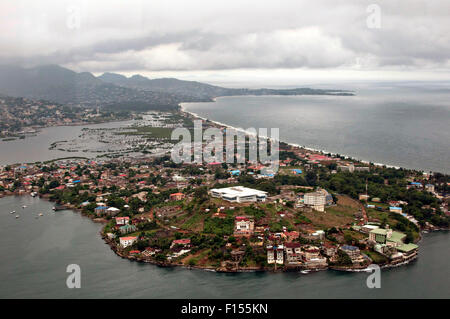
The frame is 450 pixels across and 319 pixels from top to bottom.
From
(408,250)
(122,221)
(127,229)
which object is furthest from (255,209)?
(408,250)

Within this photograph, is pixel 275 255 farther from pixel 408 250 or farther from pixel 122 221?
pixel 122 221

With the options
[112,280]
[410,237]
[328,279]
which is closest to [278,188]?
[410,237]

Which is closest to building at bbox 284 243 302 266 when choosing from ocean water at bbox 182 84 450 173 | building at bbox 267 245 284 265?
building at bbox 267 245 284 265

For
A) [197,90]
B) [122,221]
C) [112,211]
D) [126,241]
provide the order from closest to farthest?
[126,241]
[122,221]
[112,211]
[197,90]

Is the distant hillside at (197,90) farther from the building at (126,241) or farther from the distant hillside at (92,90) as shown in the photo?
the building at (126,241)

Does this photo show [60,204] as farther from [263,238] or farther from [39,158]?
[39,158]

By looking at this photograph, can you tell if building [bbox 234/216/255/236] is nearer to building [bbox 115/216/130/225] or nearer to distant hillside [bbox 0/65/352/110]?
building [bbox 115/216/130/225]

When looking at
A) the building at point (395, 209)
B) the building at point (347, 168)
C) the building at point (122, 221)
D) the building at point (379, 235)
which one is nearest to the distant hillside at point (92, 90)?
the building at point (347, 168)
